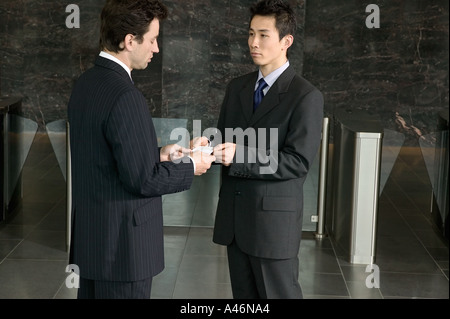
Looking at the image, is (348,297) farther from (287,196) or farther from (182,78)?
(182,78)

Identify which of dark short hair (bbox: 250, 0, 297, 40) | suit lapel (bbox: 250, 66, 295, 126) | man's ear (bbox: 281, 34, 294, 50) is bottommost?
suit lapel (bbox: 250, 66, 295, 126)

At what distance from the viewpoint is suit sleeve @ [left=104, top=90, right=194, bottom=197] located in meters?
2.69

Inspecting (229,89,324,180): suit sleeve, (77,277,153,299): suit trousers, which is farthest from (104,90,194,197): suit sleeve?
(229,89,324,180): suit sleeve

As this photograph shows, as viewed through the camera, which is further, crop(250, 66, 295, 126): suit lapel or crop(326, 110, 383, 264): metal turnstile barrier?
crop(326, 110, 383, 264): metal turnstile barrier

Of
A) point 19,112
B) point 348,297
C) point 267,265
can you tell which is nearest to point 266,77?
point 267,265

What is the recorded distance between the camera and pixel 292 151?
3.16 m

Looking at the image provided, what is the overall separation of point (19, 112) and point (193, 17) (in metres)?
2.20

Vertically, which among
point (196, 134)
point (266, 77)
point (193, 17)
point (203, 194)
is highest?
point (193, 17)

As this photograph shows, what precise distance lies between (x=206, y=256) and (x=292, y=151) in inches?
97.3

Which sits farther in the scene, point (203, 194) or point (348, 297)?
point (203, 194)

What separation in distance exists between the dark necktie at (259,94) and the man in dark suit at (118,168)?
1.84 ft

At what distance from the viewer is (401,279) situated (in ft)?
16.6

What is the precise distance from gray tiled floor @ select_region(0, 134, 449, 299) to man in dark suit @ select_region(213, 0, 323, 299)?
143 cm

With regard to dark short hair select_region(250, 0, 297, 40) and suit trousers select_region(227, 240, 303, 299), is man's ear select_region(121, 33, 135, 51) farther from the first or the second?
suit trousers select_region(227, 240, 303, 299)
